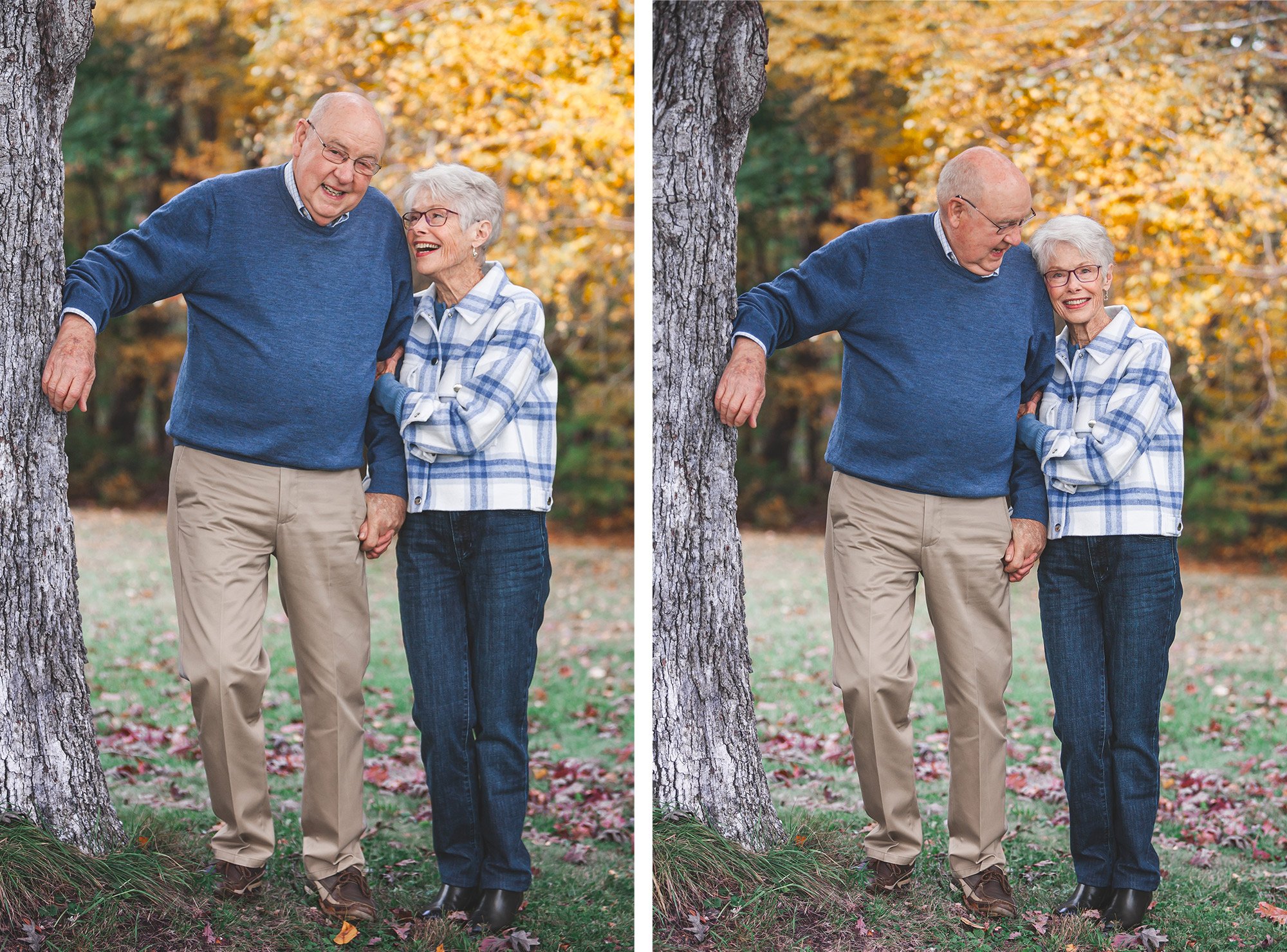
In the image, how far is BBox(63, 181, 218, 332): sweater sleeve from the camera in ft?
7.53

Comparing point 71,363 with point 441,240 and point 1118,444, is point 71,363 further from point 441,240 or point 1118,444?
point 1118,444

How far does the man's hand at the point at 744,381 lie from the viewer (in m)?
2.56

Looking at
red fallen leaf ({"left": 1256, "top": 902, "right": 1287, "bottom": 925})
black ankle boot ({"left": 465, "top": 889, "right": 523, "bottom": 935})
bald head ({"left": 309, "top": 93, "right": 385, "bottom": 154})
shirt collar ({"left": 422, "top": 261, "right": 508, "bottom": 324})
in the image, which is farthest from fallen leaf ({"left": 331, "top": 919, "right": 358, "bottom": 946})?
red fallen leaf ({"left": 1256, "top": 902, "right": 1287, "bottom": 925})

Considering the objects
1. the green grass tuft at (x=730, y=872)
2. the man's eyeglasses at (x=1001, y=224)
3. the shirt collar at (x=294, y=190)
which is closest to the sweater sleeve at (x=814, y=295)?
the man's eyeglasses at (x=1001, y=224)

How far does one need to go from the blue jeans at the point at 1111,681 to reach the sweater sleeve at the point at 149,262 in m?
2.11

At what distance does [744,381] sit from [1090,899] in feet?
4.98

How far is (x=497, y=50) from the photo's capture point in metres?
6.84

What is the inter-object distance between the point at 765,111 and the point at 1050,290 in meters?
7.31

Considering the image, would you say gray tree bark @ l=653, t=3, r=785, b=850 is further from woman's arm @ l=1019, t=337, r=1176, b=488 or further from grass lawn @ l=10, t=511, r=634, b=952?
woman's arm @ l=1019, t=337, r=1176, b=488

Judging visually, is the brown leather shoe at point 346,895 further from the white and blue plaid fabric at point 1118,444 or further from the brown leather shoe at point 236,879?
the white and blue plaid fabric at point 1118,444

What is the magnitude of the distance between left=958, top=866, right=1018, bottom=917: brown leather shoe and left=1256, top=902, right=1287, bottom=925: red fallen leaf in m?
0.64

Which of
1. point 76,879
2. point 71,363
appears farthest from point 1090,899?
point 71,363

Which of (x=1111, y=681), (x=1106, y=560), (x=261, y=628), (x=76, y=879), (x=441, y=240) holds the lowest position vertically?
(x=76, y=879)

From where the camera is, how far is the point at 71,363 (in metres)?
2.27
